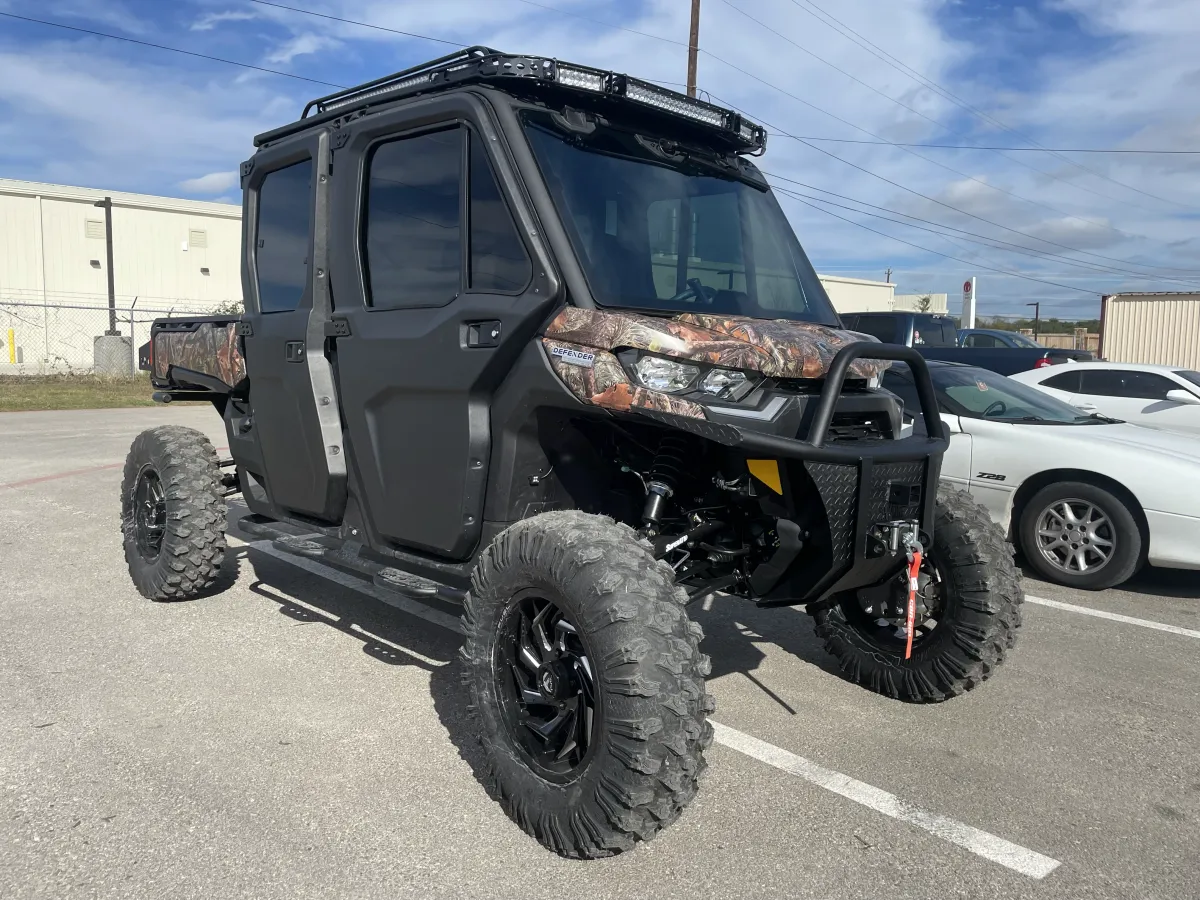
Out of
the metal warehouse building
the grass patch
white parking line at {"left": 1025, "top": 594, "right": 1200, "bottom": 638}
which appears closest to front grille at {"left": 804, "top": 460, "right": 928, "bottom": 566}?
white parking line at {"left": 1025, "top": 594, "right": 1200, "bottom": 638}

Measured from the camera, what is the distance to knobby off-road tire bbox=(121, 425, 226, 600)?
5605mm

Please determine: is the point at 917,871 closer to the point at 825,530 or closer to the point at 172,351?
the point at 825,530

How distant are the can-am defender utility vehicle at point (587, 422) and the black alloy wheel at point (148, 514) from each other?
1364 millimetres

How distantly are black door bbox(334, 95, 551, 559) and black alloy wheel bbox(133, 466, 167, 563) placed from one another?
223 cm

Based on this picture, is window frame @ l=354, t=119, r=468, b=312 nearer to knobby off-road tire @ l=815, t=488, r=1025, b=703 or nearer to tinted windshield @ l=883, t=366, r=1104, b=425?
knobby off-road tire @ l=815, t=488, r=1025, b=703

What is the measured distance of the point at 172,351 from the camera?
6043 millimetres

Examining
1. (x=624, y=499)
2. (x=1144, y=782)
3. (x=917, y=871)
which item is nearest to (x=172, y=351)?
(x=624, y=499)

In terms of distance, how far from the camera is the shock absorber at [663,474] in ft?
11.8

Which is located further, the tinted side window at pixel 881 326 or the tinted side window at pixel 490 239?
the tinted side window at pixel 881 326

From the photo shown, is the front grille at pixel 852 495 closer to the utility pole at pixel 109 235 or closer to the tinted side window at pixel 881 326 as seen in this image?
the tinted side window at pixel 881 326

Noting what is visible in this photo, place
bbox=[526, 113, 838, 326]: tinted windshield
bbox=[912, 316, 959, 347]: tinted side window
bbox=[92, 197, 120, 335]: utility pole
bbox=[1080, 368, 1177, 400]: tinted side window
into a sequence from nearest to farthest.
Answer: bbox=[526, 113, 838, 326]: tinted windshield
bbox=[1080, 368, 1177, 400]: tinted side window
bbox=[912, 316, 959, 347]: tinted side window
bbox=[92, 197, 120, 335]: utility pole

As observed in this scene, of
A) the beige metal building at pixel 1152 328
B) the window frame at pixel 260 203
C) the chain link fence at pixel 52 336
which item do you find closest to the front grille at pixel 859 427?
the window frame at pixel 260 203

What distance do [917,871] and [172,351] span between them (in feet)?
16.6

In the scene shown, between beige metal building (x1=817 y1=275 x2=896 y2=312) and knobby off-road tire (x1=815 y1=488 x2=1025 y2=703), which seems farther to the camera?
beige metal building (x1=817 y1=275 x2=896 y2=312)
